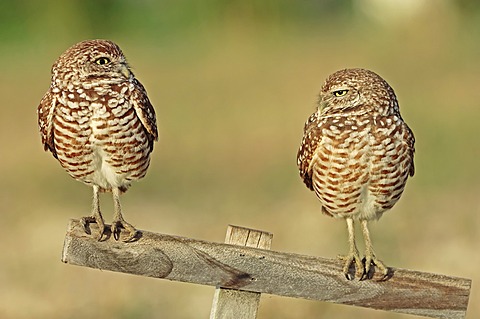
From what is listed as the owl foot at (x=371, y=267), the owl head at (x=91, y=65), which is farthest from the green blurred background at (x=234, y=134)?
the owl head at (x=91, y=65)

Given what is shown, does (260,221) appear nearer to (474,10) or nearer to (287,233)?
(287,233)

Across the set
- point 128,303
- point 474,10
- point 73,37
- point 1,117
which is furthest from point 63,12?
point 128,303

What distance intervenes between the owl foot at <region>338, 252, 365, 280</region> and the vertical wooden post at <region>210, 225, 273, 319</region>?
0.43m

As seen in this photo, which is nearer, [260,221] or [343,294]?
[343,294]

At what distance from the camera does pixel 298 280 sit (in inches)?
Answer: 200

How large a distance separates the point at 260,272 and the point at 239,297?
159mm

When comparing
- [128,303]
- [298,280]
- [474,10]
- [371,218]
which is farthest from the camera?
[474,10]

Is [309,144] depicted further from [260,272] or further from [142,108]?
[260,272]

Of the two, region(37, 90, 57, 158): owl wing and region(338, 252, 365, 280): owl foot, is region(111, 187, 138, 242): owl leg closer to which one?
region(37, 90, 57, 158): owl wing

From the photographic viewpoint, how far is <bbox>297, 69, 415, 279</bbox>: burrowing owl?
6.09m

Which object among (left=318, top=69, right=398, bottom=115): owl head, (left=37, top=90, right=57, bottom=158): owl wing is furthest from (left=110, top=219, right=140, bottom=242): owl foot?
(left=318, top=69, right=398, bottom=115): owl head

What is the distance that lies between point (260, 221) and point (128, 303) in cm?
304

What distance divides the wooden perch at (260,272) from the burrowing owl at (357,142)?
27.9 inches

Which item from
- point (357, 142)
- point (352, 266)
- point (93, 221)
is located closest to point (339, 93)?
point (357, 142)
